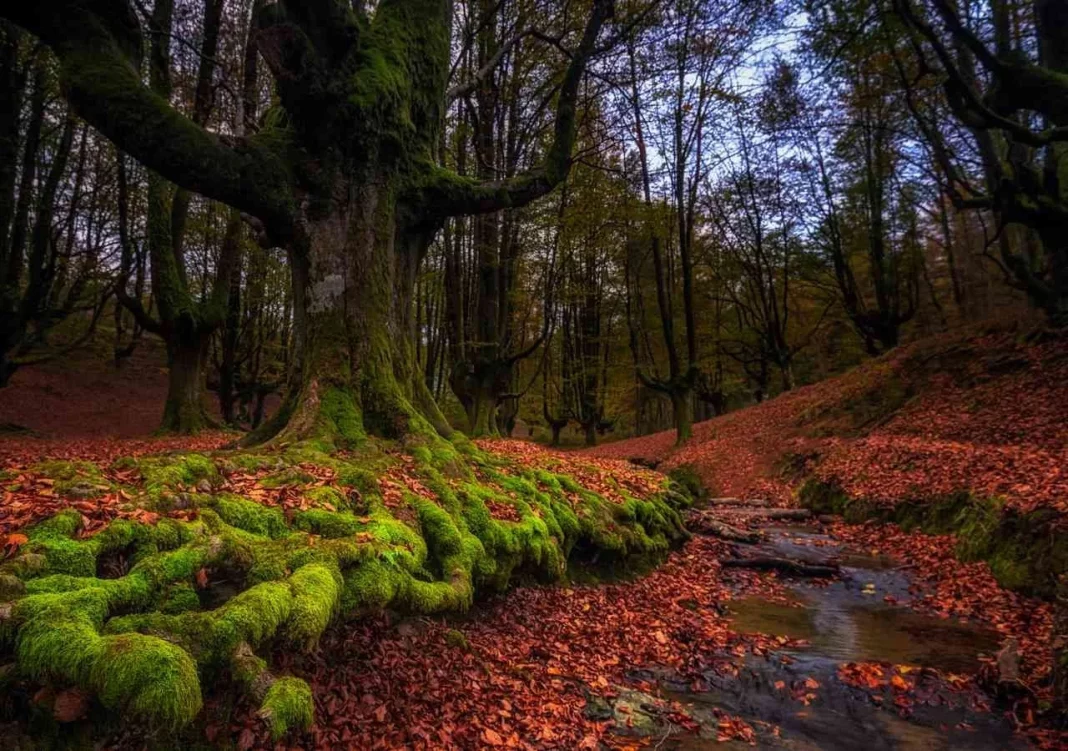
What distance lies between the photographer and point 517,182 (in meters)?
8.05

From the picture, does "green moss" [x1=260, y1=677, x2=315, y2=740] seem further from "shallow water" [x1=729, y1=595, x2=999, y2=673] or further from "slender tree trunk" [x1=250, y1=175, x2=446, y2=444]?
"shallow water" [x1=729, y1=595, x2=999, y2=673]

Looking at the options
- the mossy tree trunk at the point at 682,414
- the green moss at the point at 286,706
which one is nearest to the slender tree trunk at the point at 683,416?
the mossy tree trunk at the point at 682,414

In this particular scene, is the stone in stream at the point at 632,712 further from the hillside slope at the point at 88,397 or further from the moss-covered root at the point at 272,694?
the hillside slope at the point at 88,397

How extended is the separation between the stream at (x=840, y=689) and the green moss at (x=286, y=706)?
2.32 metres

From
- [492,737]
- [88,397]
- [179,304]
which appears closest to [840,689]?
[492,737]

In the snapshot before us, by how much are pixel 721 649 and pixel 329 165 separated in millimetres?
6852

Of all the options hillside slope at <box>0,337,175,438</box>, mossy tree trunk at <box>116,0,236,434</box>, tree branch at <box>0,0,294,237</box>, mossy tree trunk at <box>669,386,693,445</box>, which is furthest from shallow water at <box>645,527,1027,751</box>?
hillside slope at <box>0,337,175,438</box>

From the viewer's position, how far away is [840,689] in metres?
4.51

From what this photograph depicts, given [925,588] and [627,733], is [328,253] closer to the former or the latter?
[627,733]

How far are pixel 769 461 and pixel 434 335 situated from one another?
1828 centimetres

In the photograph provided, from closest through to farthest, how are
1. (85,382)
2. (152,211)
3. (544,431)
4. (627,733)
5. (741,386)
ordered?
(627,733)
(152,211)
(85,382)
(741,386)
(544,431)

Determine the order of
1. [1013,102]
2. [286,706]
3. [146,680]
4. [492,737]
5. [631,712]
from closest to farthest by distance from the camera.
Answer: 1. [146,680]
2. [286,706]
3. [492,737]
4. [631,712]
5. [1013,102]

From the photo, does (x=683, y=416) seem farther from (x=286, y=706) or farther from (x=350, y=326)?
(x=286, y=706)

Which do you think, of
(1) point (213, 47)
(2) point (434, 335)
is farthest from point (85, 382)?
(1) point (213, 47)
